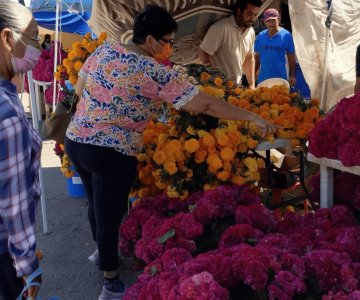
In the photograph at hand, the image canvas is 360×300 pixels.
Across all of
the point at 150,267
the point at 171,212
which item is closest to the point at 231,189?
the point at 171,212

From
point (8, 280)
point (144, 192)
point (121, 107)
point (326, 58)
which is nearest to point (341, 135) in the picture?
point (121, 107)

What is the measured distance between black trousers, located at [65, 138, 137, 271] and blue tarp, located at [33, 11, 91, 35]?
7.90m

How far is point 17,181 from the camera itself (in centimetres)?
144

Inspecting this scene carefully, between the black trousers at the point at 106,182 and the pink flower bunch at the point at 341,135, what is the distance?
1.06 metres

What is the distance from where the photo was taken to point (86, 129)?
2527 mm

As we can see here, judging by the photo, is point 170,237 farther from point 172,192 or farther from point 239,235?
point 172,192

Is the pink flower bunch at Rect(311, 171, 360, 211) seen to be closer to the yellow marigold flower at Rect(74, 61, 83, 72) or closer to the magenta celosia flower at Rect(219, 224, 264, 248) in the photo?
the magenta celosia flower at Rect(219, 224, 264, 248)

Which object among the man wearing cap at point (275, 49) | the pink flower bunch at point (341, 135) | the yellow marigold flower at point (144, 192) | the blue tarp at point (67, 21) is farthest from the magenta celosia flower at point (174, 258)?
the blue tarp at point (67, 21)

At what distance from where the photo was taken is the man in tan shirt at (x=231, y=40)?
4.19 m

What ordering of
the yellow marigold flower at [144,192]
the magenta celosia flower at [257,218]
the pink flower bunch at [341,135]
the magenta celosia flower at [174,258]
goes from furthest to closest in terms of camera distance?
the yellow marigold flower at [144,192] < the magenta celosia flower at [257,218] < the pink flower bunch at [341,135] < the magenta celosia flower at [174,258]

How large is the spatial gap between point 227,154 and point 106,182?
0.69m

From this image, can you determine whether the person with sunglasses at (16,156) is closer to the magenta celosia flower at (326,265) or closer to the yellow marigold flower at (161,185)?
the magenta celosia flower at (326,265)

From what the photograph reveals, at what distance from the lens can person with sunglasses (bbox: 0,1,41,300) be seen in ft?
4.61

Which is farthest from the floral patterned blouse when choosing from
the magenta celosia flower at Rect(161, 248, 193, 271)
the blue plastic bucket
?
the blue plastic bucket
